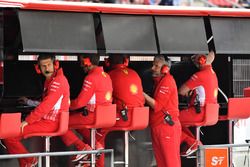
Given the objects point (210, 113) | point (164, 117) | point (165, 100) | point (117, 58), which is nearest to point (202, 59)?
point (210, 113)

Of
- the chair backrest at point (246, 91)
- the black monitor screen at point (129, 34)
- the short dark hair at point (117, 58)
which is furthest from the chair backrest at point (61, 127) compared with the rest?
the chair backrest at point (246, 91)

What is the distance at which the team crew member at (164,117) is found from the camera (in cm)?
1061

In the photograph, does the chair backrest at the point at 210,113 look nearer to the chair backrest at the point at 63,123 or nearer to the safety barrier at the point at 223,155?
the safety barrier at the point at 223,155

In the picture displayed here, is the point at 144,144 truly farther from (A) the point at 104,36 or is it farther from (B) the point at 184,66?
(A) the point at 104,36

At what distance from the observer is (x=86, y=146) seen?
10273 mm

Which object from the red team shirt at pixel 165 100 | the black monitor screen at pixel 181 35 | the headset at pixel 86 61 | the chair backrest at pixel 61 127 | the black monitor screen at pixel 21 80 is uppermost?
the black monitor screen at pixel 181 35

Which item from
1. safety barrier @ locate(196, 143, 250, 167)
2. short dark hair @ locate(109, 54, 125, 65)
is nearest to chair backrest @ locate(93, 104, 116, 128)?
short dark hair @ locate(109, 54, 125, 65)

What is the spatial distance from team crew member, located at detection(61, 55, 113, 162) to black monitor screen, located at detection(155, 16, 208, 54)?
27.9 inches

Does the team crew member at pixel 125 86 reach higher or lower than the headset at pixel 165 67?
lower

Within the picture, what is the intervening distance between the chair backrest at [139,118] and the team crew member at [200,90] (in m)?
0.82

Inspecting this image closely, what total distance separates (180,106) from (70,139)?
5.74ft

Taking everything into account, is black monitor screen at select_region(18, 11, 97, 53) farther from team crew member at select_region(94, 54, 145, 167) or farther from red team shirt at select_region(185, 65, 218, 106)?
red team shirt at select_region(185, 65, 218, 106)

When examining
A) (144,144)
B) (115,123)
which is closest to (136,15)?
(115,123)

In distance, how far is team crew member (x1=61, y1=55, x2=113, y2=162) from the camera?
10.1 m
